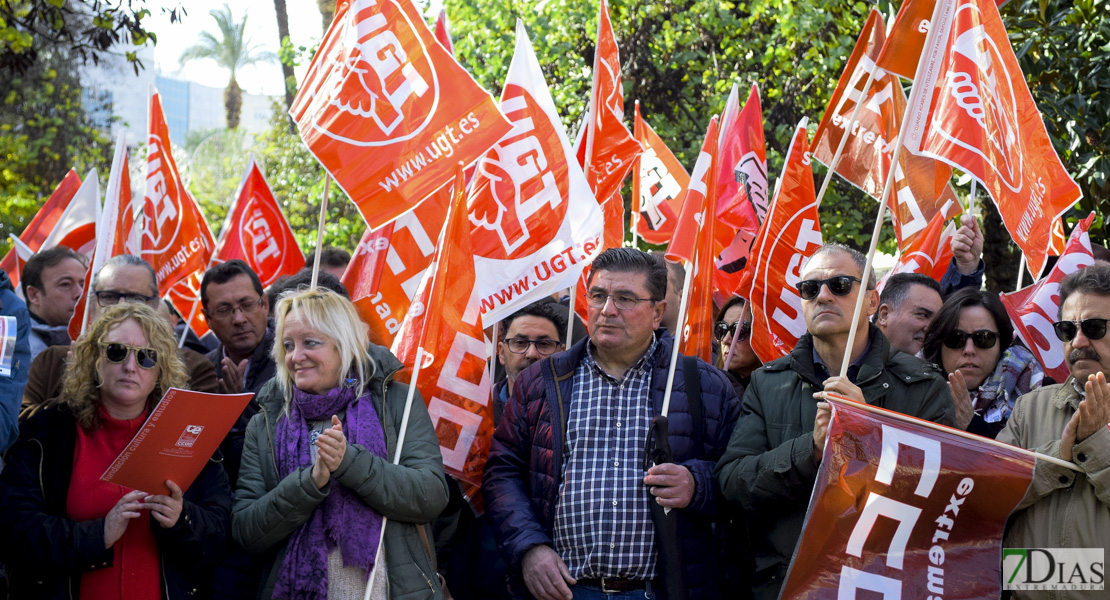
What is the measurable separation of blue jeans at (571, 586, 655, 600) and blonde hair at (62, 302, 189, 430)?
1.64 metres

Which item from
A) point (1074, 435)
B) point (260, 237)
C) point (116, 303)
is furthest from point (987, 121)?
point (260, 237)

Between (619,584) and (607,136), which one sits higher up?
(607,136)

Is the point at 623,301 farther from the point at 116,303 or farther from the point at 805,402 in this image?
the point at 116,303

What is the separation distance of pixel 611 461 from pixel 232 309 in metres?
2.61

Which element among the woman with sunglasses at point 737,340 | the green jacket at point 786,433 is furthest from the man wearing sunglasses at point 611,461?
the woman with sunglasses at point 737,340

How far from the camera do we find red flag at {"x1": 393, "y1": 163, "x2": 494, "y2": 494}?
15.0 feet

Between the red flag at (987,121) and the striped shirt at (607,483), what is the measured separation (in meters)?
1.42

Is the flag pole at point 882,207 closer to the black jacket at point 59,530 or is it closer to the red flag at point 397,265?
the black jacket at point 59,530

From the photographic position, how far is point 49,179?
68.6 ft

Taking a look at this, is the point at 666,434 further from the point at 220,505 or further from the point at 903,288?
the point at 903,288

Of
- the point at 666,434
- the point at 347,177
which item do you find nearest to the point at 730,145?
the point at 347,177

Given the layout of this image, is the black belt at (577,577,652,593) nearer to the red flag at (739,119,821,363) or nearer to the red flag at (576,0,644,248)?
the red flag at (739,119,821,363)

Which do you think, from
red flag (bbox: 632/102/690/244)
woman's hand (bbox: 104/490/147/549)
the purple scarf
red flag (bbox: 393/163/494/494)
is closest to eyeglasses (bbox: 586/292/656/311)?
red flag (bbox: 393/163/494/494)

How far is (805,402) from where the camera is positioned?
3.96m
